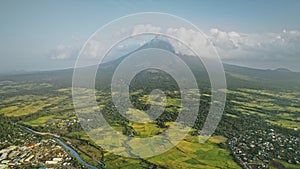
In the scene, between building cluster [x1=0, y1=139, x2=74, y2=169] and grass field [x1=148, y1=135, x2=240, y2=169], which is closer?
building cluster [x1=0, y1=139, x2=74, y2=169]

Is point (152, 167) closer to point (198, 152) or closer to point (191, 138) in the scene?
point (198, 152)

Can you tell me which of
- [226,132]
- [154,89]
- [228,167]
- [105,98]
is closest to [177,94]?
[154,89]

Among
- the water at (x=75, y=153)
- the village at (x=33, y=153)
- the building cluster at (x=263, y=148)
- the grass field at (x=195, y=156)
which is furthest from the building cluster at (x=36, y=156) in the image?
the building cluster at (x=263, y=148)

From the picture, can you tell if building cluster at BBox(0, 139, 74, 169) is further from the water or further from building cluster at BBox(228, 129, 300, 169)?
building cluster at BBox(228, 129, 300, 169)

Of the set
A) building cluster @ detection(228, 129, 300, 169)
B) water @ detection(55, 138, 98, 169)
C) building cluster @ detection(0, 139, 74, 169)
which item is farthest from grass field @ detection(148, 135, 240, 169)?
building cluster @ detection(0, 139, 74, 169)

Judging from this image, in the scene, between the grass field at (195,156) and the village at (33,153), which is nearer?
the village at (33,153)

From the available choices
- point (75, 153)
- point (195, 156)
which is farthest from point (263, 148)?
point (75, 153)

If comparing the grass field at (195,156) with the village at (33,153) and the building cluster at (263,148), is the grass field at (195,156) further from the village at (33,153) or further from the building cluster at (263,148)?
the village at (33,153)

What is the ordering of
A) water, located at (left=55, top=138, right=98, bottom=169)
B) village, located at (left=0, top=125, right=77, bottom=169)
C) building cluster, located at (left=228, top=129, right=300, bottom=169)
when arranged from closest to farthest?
village, located at (left=0, top=125, right=77, bottom=169) < water, located at (left=55, top=138, right=98, bottom=169) < building cluster, located at (left=228, top=129, right=300, bottom=169)
